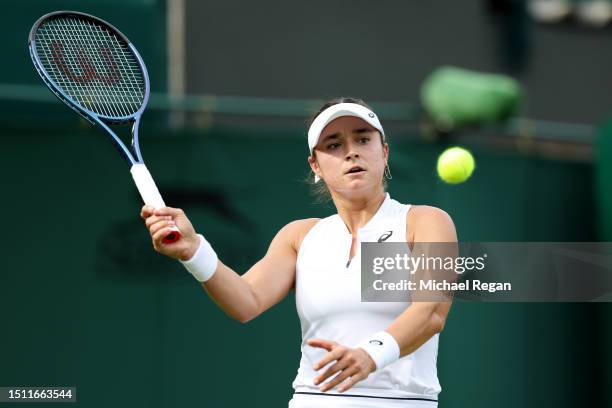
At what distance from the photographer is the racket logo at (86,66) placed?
408cm

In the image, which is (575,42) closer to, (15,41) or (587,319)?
(587,319)

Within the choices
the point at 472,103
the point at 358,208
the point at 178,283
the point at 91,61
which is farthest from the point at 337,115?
the point at 472,103

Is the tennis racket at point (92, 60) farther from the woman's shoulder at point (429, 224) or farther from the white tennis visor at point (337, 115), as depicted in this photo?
the woman's shoulder at point (429, 224)

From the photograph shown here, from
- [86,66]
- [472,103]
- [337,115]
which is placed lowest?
[337,115]

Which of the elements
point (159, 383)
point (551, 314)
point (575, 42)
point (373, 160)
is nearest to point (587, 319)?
point (551, 314)

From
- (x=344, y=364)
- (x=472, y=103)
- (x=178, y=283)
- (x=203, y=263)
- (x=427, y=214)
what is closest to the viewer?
(x=344, y=364)

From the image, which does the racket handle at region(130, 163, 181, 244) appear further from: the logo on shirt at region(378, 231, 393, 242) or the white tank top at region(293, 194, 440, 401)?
the logo on shirt at region(378, 231, 393, 242)

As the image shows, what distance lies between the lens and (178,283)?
6.01 m

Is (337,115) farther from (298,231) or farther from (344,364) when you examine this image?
(344,364)

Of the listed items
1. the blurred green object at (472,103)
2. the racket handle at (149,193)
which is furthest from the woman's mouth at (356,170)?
the blurred green object at (472,103)

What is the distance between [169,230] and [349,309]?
64 centimetres

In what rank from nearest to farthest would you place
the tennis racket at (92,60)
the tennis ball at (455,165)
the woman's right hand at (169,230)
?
the woman's right hand at (169,230)
the tennis racket at (92,60)
the tennis ball at (455,165)

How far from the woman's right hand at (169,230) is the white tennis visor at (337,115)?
57 centimetres

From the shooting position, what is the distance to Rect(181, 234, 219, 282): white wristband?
3.30 metres
